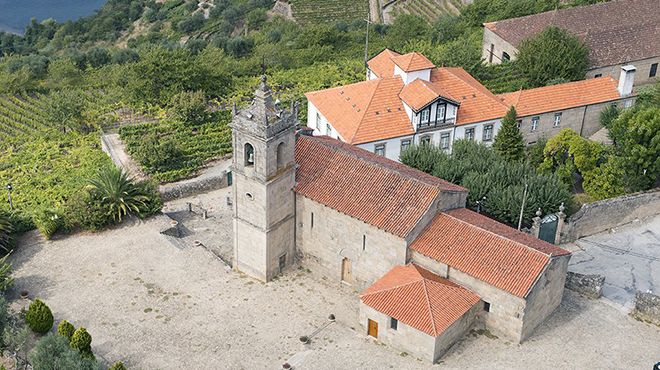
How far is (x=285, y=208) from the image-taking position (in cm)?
4159

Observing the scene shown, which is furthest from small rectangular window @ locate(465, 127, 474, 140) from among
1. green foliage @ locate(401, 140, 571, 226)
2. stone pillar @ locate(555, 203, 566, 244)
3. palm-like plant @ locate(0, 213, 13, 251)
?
palm-like plant @ locate(0, 213, 13, 251)

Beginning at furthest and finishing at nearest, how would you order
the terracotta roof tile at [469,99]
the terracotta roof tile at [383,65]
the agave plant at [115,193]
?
the terracotta roof tile at [383,65], the terracotta roof tile at [469,99], the agave plant at [115,193]

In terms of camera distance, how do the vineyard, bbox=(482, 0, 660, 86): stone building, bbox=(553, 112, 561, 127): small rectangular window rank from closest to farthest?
the vineyard
bbox=(553, 112, 561, 127): small rectangular window
bbox=(482, 0, 660, 86): stone building

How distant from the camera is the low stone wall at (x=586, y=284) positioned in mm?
40438

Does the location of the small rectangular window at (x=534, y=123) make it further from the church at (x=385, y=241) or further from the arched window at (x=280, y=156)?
the arched window at (x=280, y=156)

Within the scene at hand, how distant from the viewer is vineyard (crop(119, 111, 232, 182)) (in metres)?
54.0

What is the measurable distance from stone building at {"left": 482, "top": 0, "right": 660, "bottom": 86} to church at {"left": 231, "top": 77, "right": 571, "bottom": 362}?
3191cm

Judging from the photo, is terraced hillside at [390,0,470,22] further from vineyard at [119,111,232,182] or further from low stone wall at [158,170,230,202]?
low stone wall at [158,170,230,202]

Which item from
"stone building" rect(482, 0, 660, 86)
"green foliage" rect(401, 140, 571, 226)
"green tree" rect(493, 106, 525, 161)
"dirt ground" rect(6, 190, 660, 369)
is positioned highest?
"stone building" rect(482, 0, 660, 86)

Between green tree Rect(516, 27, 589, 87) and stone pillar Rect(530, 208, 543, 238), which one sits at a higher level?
green tree Rect(516, 27, 589, 87)

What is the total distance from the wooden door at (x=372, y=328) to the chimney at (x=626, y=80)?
32248 millimetres

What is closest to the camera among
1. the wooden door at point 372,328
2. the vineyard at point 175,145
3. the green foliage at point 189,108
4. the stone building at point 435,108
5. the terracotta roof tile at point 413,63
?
the wooden door at point 372,328

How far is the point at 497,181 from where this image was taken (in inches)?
1820

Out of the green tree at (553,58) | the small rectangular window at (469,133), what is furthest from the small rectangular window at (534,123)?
the green tree at (553,58)
